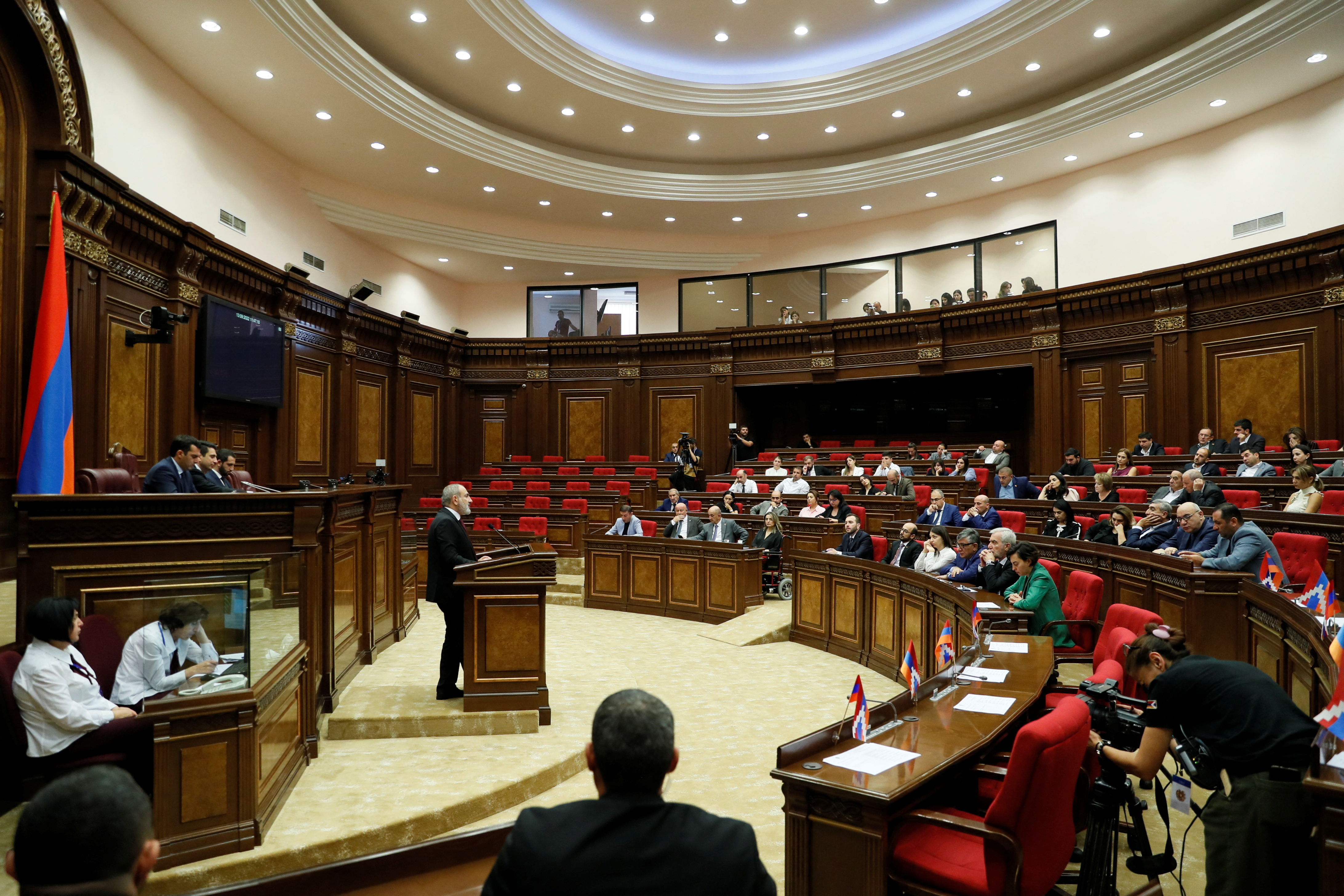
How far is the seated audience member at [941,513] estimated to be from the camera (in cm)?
826

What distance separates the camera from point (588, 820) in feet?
4.09

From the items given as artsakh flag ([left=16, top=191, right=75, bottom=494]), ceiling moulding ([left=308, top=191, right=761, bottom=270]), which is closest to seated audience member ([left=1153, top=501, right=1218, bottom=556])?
artsakh flag ([left=16, top=191, right=75, bottom=494])

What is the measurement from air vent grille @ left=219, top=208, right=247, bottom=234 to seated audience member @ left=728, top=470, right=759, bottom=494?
7509 mm

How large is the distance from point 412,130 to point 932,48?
7311mm

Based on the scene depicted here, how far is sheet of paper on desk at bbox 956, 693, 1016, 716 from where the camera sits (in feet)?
10.2

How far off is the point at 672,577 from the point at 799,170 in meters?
8.37

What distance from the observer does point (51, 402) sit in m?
4.99

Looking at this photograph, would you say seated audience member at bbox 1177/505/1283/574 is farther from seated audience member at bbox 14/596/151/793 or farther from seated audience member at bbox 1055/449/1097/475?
seated audience member at bbox 14/596/151/793

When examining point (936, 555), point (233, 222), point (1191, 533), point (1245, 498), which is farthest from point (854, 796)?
point (233, 222)

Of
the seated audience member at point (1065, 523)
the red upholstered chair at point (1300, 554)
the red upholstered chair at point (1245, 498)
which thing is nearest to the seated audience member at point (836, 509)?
the seated audience member at point (1065, 523)

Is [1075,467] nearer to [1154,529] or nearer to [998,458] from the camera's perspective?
[998,458]

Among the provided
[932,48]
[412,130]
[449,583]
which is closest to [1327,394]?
[932,48]

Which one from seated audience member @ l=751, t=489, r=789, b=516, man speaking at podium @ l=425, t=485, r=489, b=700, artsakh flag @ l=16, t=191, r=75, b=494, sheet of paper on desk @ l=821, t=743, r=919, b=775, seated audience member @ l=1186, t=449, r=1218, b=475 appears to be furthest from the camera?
seated audience member @ l=751, t=489, r=789, b=516

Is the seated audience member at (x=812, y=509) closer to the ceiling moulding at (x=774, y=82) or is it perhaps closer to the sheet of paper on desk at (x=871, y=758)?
the ceiling moulding at (x=774, y=82)
